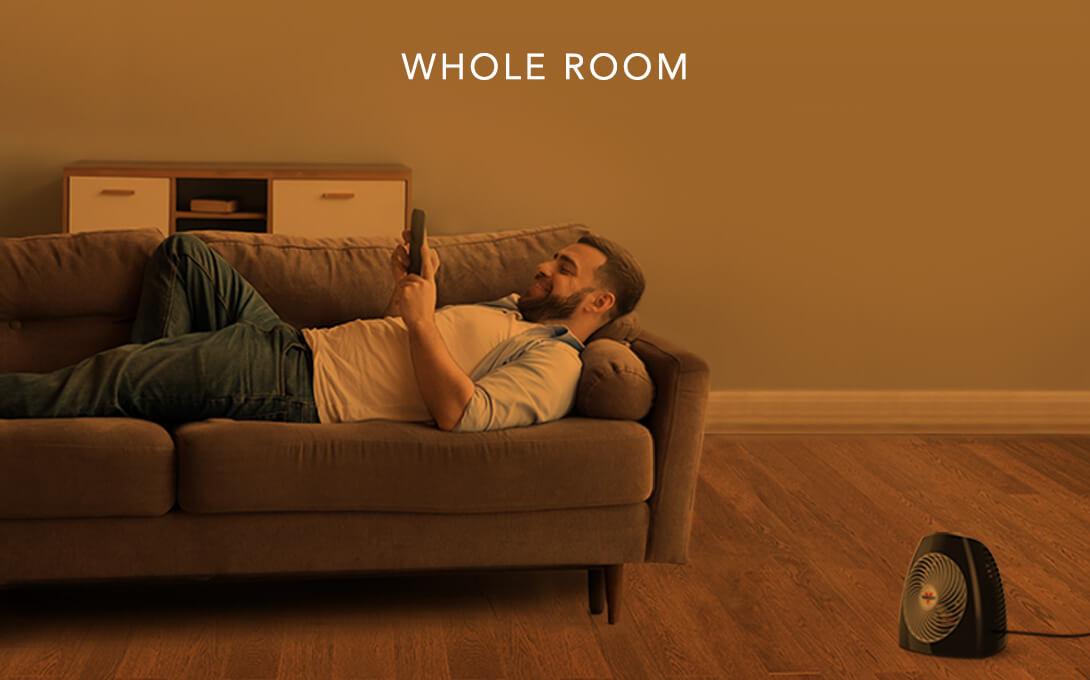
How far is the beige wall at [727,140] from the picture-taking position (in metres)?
4.75

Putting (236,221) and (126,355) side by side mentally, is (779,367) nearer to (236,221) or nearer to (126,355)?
(236,221)

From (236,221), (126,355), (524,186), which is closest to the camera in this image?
(126,355)

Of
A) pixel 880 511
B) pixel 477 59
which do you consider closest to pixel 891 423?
pixel 880 511

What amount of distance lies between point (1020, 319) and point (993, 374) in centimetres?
22

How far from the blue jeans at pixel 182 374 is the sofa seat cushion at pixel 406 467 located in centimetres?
7

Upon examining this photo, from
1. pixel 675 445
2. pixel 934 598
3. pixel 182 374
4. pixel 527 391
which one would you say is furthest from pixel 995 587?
pixel 182 374

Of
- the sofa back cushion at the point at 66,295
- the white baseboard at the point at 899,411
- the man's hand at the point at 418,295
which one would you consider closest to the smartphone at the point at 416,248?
the man's hand at the point at 418,295

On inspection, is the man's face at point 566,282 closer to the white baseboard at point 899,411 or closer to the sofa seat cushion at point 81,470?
the sofa seat cushion at point 81,470

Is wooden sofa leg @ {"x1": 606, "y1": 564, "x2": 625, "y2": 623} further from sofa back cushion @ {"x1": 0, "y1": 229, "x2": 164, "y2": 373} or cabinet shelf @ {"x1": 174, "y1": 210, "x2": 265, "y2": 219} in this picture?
cabinet shelf @ {"x1": 174, "y1": 210, "x2": 265, "y2": 219}

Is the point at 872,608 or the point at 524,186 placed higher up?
the point at 524,186

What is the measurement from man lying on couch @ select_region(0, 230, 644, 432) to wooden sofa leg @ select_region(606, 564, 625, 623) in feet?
1.20

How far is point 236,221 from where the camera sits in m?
4.65

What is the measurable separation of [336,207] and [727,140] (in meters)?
1.39

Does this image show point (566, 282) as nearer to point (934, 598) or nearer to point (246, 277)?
point (246, 277)
